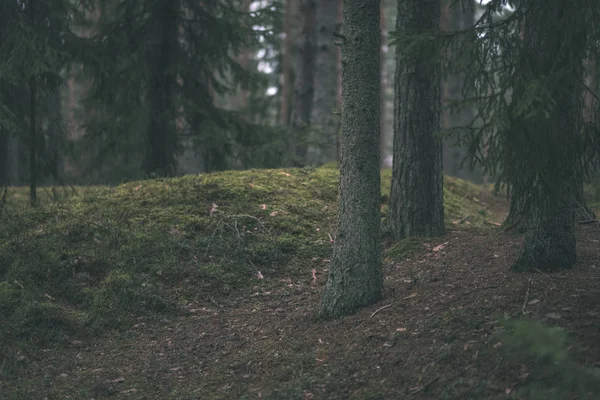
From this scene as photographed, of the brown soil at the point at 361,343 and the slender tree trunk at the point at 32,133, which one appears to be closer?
the brown soil at the point at 361,343

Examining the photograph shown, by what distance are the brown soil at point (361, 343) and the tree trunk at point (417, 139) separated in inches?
35.0

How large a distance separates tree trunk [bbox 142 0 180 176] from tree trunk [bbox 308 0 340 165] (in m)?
4.63

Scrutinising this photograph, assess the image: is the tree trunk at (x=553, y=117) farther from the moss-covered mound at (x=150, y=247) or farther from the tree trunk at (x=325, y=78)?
the tree trunk at (x=325, y=78)

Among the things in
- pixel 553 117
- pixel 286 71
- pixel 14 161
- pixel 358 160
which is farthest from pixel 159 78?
pixel 286 71

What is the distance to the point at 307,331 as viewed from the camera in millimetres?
6625

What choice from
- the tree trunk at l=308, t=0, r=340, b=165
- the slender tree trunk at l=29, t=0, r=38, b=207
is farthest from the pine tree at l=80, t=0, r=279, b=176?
the tree trunk at l=308, t=0, r=340, b=165

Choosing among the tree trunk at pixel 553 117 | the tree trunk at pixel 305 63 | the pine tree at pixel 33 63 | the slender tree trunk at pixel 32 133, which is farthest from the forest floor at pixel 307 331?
the tree trunk at pixel 305 63

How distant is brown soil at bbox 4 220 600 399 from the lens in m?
5.18

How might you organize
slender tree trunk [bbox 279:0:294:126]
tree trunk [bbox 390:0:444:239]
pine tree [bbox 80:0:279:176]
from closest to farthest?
tree trunk [bbox 390:0:444:239]
pine tree [bbox 80:0:279:176]
slender tree trunk [bbox 279:0:294:126]

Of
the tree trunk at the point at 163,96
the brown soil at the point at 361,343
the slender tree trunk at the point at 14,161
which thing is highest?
the tree trunk at the point at 163,96

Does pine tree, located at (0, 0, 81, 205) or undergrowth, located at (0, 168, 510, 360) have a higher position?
pine tree, located at (0, 0, 81, 205)

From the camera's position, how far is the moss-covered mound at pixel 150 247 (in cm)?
778

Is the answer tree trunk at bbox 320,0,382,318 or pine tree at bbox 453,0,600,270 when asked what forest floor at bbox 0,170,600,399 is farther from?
pine tree at bbox 453,0,600,270

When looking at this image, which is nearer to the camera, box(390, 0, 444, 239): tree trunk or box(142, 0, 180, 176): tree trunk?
box(390, 0, 444, 239): tree trunk
